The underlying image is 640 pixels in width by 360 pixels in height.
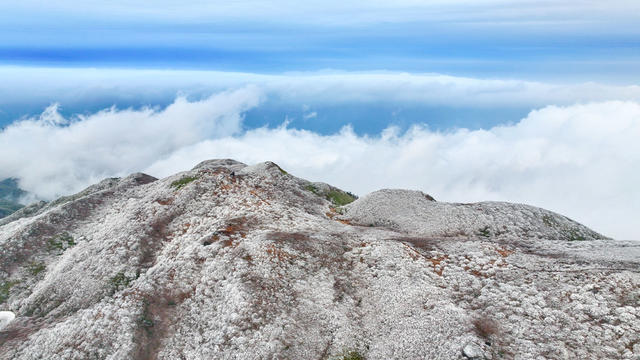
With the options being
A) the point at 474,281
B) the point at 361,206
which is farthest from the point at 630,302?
the point at 361,206

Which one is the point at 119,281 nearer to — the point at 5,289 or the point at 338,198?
the point at 5,289

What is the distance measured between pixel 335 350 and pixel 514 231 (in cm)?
3876

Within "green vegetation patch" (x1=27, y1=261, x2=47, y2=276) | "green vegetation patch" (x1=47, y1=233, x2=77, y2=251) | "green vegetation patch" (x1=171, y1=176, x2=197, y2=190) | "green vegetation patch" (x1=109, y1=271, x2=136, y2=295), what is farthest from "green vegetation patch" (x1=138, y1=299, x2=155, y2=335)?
"green vegetation patch" (x1=171, y1=176, x2=197, y2=190)

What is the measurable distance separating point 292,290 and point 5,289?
35.9 metres

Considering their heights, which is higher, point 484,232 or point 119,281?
point 484,232

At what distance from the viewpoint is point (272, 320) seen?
100 ft

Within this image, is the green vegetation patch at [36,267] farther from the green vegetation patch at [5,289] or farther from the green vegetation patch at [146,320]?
the green vegetation patch at [146,320]

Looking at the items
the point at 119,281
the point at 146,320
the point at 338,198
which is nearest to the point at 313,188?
the point at 338,198

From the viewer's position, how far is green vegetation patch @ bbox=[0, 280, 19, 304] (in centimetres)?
4352

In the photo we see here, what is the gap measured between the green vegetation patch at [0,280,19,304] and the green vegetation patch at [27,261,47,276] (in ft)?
7.13

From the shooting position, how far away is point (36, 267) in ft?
159

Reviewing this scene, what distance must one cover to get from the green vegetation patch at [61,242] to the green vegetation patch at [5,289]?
278 inches

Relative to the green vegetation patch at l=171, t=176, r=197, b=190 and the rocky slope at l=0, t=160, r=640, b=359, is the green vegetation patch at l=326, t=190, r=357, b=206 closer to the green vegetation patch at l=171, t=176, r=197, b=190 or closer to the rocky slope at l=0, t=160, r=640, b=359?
the rocky slope at l=0, t=160, r=640, b=359

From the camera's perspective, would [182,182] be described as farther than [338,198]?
No
